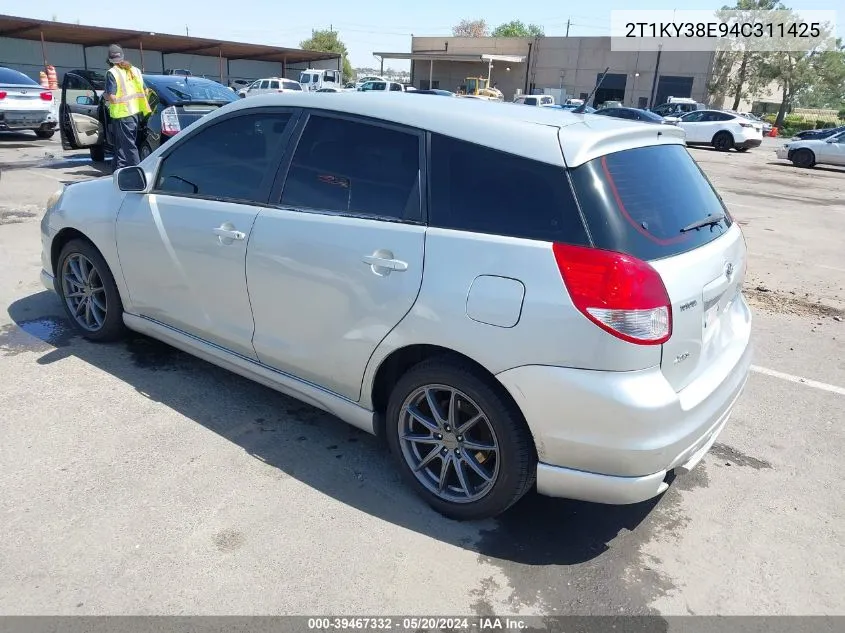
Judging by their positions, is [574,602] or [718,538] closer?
[574,602]

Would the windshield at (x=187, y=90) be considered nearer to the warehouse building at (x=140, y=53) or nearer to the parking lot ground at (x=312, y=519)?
the parking lot ground at (x=312, y=519)

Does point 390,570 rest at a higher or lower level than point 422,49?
lower

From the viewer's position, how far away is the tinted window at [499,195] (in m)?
2.57

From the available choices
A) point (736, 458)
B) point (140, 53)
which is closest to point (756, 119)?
point (736, 458)

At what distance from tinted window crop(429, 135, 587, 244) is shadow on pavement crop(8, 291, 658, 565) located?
133 cm

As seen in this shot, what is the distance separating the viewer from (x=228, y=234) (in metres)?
3.48

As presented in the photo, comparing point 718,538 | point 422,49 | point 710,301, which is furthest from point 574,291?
point 422,49

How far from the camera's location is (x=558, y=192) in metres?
2.59

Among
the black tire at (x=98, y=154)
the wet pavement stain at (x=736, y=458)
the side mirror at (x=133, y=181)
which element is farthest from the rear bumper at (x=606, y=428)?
the black tire at (x=98, y=154)

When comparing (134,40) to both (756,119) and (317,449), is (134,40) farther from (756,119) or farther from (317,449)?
(317,449)

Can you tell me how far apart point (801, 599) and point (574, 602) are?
92 cm

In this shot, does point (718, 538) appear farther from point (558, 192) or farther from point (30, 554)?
point (30, 554)

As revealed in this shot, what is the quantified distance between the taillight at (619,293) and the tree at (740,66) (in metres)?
61.0

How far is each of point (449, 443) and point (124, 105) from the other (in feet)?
29.1
